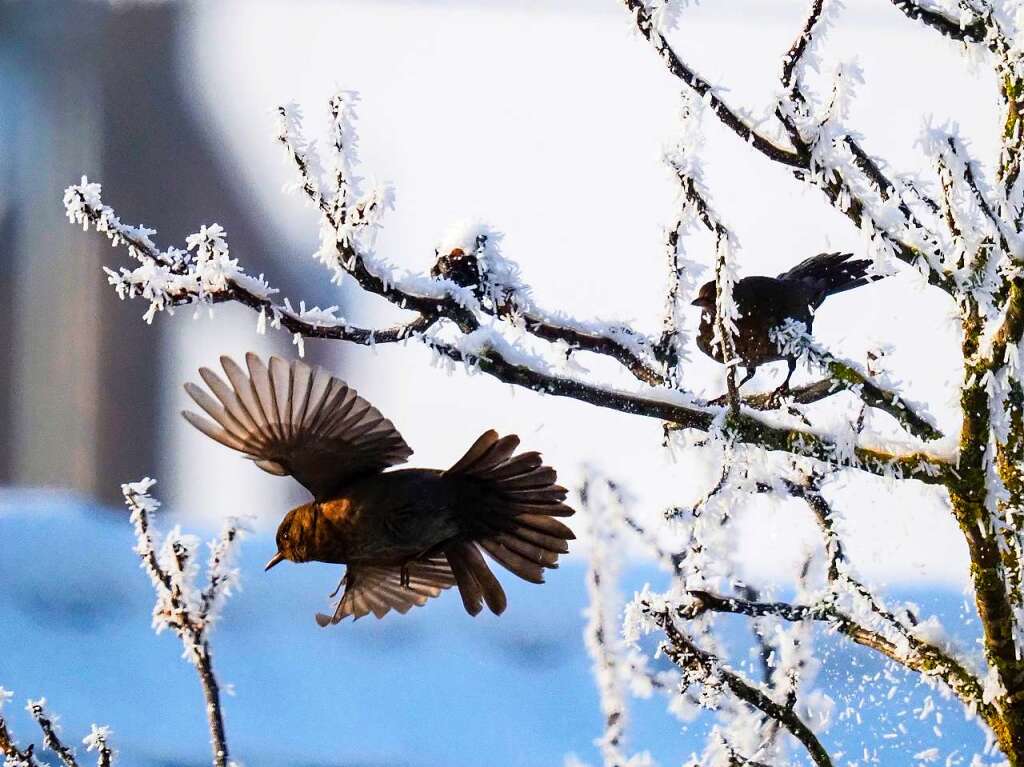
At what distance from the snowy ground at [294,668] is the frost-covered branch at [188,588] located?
0.41 metres

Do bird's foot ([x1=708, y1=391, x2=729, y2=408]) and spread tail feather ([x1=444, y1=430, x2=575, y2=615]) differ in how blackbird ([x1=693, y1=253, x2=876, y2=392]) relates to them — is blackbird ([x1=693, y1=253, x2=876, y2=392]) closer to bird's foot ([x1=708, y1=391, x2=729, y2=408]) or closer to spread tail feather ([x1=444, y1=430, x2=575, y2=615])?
bird's foot ([x1=708, y1=391, x2=729, y2=408])

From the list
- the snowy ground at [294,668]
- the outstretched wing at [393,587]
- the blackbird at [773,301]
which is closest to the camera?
the blackbird at [773,301]

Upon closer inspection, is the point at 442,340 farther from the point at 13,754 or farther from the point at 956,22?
the point at 13,754

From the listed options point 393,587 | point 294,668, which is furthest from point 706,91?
point 294,668

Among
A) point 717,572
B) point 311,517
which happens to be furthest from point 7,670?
point 717,572

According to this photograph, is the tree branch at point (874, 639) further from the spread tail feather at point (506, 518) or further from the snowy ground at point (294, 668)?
the snowy ground at point (294, 668)

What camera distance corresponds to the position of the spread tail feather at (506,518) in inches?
25.0

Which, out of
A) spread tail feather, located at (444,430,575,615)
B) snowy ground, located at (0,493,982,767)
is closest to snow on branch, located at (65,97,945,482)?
spread tail feather, located at (444,430,575,615)

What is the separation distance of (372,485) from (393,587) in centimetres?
14

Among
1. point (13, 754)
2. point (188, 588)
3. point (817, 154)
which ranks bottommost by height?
point (13, 754)

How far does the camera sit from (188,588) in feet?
2.31

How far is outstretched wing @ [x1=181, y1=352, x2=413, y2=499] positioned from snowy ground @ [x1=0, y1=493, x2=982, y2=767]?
0.51m

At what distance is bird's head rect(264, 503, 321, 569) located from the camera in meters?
0.63

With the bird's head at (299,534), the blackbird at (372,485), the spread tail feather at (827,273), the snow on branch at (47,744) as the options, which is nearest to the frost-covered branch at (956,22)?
the spread tail feather at (827,273)
